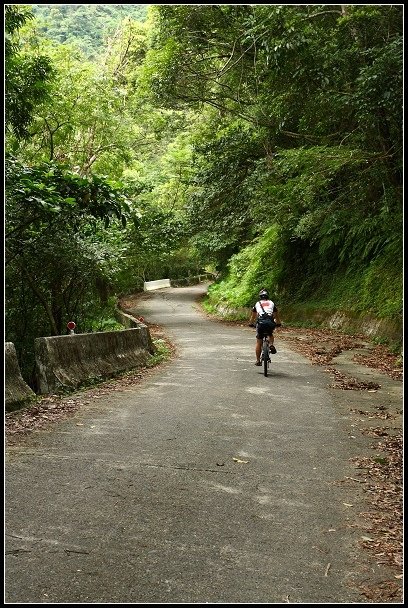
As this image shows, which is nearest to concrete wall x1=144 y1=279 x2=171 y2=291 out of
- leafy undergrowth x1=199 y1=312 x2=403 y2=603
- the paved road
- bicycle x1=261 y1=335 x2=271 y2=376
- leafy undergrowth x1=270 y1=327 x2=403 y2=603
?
bicycle x1=261 y1=335 x2=271 y2=376

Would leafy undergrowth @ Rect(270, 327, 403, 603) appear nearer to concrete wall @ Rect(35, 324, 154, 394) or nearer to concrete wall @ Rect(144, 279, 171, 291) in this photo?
concrete wall @ Rect(35, 324, 154, 394)

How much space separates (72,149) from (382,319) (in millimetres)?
15327

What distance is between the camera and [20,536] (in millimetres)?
4160

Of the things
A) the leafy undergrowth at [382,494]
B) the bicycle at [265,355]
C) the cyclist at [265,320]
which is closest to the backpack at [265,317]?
the cyclist at [265,320]

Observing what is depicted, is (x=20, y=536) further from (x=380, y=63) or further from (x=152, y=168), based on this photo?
(x=152, y=168)

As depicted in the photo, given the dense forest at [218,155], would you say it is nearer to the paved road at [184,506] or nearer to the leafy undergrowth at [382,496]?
the paved road at [184,506]

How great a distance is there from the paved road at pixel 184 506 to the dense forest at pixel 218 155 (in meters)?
3.61

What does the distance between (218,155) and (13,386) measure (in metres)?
18.2

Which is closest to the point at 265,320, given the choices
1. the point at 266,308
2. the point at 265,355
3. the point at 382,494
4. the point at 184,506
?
the point at 266,308

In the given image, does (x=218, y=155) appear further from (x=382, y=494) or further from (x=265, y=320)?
(x=382, y=494)

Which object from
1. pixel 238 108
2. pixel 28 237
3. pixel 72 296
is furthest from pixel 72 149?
pixel 28 237

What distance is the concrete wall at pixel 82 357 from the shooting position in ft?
31.8

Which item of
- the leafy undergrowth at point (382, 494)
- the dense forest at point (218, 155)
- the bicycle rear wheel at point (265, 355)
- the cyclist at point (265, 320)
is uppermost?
the dense forest at point (218, 155)

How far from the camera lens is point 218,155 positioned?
2442 centimetres
